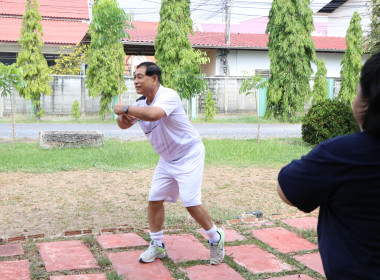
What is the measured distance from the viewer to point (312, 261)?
4133 millimetres

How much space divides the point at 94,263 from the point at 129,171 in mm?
4699

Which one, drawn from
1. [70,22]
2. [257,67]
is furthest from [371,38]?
[70,22]

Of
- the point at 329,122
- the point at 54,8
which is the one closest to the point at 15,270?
the point at 329,122

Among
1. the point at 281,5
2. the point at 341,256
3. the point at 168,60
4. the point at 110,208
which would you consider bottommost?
the point at 110,208

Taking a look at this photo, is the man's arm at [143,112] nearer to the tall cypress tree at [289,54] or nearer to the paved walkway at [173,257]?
the paved walkway at [173,257]

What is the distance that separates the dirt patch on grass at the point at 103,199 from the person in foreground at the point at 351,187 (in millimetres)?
3709

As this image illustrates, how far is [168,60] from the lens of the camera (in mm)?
21000

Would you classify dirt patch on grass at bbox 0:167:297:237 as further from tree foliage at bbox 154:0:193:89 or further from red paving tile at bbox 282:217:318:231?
tree foliage at bbox 154:0:193:89

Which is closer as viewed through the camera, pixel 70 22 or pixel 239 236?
pixel 239 236

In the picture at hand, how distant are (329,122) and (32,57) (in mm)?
12416

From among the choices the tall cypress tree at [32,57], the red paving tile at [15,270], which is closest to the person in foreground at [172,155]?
the red paving tile at [15,270]

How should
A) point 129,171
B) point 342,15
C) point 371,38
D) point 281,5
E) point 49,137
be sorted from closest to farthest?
point 129,171 → point 49,137 → point 371,38 → point 281,5 → point 342,15

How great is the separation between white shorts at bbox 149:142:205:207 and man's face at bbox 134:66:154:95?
613mm

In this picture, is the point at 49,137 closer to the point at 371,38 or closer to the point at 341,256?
the point at 371,38
